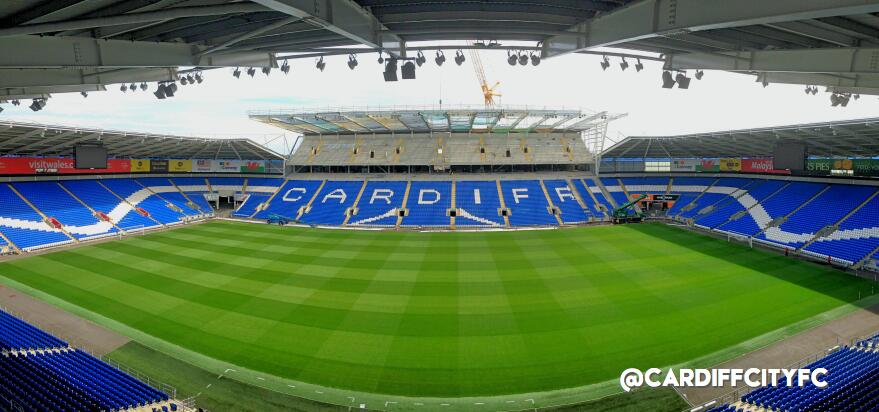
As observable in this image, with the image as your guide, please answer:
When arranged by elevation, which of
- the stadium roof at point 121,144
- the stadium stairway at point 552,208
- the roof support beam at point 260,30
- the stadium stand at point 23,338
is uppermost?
the roof support beam at point 260,30

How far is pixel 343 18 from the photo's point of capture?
6.52 meters

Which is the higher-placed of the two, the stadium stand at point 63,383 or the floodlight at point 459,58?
the floodlight at point 459,58

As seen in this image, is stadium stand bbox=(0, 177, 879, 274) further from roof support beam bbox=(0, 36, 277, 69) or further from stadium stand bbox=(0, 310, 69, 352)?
roof support beam bbox=(0, 36, 277, 69)

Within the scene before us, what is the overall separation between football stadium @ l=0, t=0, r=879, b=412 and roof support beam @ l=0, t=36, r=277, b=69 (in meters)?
0.04

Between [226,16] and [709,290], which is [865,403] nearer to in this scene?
[709,290]

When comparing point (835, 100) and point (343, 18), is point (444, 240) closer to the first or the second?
point (835, 100)

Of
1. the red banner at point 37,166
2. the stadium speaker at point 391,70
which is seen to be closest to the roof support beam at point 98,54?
the stadium speaker at point 391,70

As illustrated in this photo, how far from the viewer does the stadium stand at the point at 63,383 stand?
10.6m

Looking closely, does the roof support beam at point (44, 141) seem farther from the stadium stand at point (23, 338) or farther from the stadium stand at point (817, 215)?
the stadium stand at point (817, 215)

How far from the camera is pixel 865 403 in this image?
10.2 metres

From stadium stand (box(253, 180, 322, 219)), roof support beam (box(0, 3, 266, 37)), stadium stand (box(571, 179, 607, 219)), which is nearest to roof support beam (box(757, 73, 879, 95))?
roof support beam (box(0, 3, 266, 37))

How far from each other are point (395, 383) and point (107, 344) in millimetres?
11500

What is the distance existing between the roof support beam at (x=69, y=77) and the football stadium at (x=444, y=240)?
0.20 ft

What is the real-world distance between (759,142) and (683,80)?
33966mm
